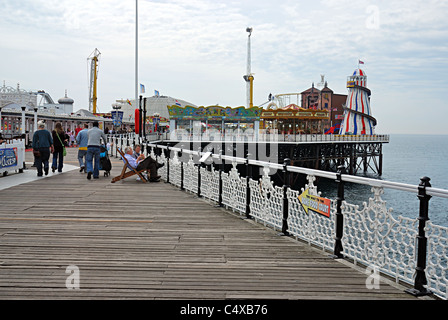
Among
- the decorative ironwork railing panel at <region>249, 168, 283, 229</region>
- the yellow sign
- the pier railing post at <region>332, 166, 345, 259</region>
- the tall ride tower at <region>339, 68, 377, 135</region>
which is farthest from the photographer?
the tall ride tower at <region>339, 68, 377, 135</region>

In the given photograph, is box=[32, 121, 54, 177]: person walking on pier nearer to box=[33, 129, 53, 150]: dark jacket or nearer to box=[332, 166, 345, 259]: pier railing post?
box=[33, 129, 53, 150]: dark jacket

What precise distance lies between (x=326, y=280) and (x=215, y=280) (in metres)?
1.15

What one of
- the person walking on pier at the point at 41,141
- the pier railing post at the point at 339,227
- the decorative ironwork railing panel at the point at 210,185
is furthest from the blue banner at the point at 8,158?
the pier railing post at the point at 339,227

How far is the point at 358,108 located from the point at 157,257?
222 feet

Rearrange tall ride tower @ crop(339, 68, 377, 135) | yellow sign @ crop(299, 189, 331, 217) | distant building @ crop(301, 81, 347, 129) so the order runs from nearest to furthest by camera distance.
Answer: yellow sign @ crop(299, 189, 331, 217), tall ride tower @ crop(339, 68, 377, 135), distant building @ crop(301, 81, 347, 129)

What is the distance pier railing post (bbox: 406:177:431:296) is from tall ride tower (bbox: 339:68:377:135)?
66.2m

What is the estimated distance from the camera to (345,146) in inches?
2427

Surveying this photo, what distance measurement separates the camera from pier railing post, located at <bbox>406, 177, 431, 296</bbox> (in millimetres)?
4039

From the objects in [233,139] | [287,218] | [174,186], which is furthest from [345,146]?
[287,218]

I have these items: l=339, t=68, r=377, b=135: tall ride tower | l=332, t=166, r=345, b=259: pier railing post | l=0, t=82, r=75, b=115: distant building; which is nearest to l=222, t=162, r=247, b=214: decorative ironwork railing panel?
l=332, t=166, r=345, b=259: pier railing post

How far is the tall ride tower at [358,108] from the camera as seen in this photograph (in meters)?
67.6

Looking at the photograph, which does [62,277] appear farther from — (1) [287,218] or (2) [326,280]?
(1) [287,218]

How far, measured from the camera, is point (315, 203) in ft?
18.9
